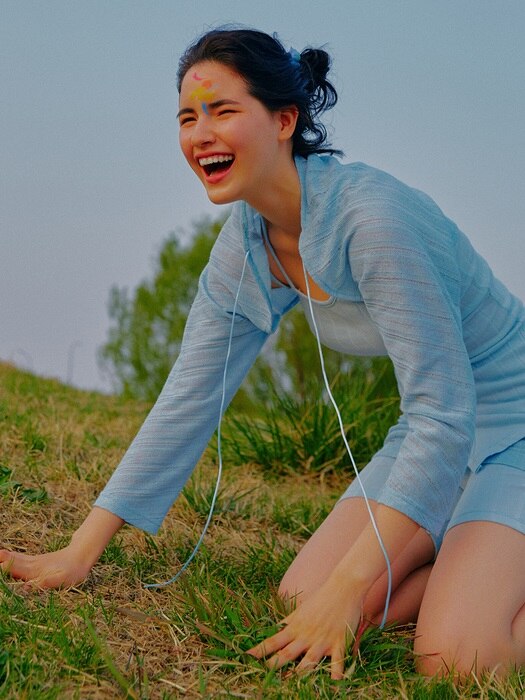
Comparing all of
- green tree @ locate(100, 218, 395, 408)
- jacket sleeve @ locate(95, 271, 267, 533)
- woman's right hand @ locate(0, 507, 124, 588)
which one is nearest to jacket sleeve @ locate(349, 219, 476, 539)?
jacket sleeve @ locate(95, 271, 267, 533)

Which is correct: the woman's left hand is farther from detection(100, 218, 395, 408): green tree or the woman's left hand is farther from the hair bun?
detection(100, 218, 395, 408): green tree

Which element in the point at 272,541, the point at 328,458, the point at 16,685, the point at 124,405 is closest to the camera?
the point at 16,685

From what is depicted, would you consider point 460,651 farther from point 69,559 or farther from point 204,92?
point 204,92

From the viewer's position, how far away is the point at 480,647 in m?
2.22

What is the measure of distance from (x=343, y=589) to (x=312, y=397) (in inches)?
93.4

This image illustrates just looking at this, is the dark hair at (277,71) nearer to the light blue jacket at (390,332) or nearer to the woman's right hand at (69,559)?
the light blue jacket at (390,332)

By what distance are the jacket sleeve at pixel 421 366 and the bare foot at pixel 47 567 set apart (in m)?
0.88

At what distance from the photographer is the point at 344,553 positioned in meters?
2.61

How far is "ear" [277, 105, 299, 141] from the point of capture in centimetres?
238

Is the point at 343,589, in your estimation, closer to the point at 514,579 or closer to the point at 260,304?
the point at 514,579

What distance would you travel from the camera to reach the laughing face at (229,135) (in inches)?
90.1

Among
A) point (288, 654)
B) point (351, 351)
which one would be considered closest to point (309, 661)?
point (288, 654)

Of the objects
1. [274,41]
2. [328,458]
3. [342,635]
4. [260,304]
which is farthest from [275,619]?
[328,458]

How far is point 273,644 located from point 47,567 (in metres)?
0.72
